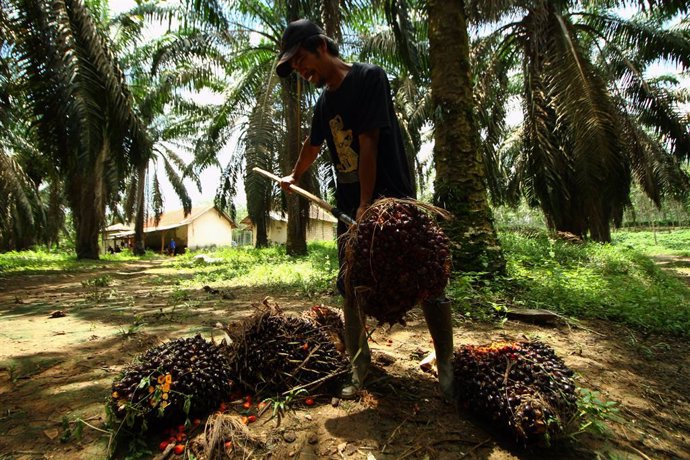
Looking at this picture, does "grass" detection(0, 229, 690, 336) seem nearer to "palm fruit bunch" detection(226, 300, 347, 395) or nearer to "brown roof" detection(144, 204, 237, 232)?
"palm fruit bunch" detection(226, 300, 347, 395)

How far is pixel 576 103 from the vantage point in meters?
7.30

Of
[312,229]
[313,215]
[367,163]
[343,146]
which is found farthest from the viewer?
[312,229]

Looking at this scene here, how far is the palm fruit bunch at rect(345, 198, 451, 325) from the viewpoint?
1.83 meters

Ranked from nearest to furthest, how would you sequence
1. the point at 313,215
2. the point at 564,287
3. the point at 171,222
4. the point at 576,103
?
1. the point at 564,287
2. the point at 576,103
3. the point at 313,215
4. the point at 171,222

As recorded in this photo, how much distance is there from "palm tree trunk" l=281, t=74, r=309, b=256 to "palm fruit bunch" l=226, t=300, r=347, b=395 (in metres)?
7.45

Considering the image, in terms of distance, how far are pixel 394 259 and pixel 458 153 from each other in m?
3.40

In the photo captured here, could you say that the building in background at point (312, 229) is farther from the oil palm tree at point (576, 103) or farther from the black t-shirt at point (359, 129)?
the black t-shirt at point (359, 129)

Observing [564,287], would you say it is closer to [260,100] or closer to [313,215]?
[260,100]

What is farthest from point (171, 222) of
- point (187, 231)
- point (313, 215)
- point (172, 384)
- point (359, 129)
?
point (359, 129)

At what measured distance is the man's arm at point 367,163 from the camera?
212cm

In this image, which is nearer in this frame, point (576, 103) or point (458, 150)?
point (458, 150)

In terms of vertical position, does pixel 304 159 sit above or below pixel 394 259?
above

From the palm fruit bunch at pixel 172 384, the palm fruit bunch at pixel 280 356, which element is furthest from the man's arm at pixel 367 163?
the palm fruit bunch at pixel 172 384

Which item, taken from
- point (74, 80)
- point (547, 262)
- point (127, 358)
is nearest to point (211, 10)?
point (74, 80)
